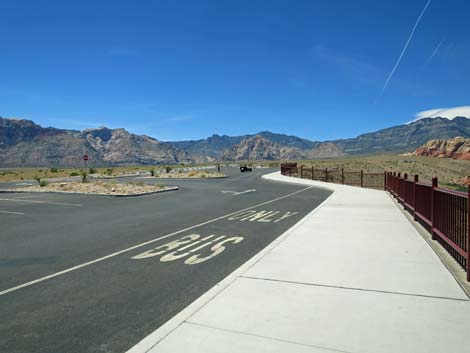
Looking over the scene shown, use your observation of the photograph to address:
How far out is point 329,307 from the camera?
4676mm

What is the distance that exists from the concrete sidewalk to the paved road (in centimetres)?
Result: 51

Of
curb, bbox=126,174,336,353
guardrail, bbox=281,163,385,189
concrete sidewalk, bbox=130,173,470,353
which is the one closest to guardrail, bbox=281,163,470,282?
concrete sidewalk, bbox=130,173,470,353

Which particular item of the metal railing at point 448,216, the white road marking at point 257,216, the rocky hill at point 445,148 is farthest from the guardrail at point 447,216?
the rocky hill at point 445,148

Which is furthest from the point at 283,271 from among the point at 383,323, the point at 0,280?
the point at 0,280

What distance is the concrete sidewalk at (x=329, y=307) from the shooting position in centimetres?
378

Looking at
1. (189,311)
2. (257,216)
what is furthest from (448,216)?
(257,216)

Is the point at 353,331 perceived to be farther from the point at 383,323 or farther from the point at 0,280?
the point at 0,280

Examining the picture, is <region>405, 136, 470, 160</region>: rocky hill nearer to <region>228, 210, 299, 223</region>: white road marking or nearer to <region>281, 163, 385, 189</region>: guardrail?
<region>281, 163, 385, 189</region>: guardrail

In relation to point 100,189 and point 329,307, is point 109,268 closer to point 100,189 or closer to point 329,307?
point 329,307

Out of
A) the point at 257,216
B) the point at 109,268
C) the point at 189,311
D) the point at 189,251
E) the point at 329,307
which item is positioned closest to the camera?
the point at 189,311

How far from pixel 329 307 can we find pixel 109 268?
395 centimetres

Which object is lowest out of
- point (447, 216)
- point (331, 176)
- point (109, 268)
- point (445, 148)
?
point (109, 268)

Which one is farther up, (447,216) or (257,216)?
(447,216)

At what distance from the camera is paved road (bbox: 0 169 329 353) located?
4230mm
